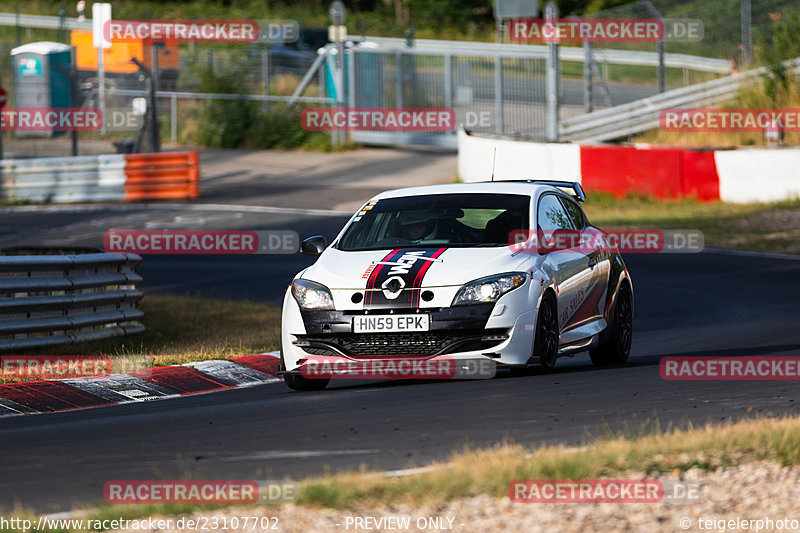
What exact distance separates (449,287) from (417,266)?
302mm

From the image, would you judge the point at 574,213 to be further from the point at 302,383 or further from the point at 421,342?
the point at 302,383

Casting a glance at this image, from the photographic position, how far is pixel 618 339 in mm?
11094

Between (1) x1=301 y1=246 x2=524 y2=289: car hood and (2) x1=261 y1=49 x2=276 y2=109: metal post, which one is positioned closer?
(1) x1=301 y1=246 x2=524 y2=289: car hood

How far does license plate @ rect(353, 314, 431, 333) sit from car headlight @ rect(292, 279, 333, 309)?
302 mm

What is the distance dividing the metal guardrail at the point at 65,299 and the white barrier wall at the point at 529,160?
38.7 feet

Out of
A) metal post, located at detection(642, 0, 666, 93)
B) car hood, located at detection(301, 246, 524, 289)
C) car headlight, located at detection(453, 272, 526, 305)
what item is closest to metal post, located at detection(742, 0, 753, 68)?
metal post, located at detection(642, 0, 666, 93)

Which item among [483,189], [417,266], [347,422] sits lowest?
[347,422]

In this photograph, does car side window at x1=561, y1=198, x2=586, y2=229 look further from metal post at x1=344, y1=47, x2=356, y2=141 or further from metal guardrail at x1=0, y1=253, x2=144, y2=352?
metal post at x1=344, y1=47, x2=356, y2=141

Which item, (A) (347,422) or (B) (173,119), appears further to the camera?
(B) (173,119)

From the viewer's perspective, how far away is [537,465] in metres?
6.05

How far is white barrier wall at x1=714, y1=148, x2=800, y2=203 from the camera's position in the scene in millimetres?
24391

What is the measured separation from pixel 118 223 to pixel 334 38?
1032 cm

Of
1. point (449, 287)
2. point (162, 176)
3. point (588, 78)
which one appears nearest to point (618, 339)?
point (449, 287)

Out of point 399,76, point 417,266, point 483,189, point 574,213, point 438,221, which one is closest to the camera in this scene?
point 417,266
